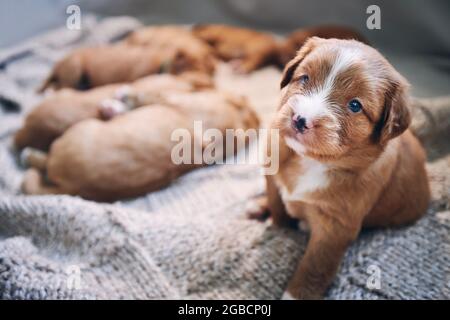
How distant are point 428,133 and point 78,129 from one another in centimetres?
134

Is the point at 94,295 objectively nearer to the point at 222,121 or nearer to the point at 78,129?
the point at 78,129

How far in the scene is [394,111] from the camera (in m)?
1.05

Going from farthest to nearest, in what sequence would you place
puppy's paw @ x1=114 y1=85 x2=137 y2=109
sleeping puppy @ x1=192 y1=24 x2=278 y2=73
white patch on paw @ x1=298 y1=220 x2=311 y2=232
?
sleeping puppy @ x1=192 y1=24 x2=278 y2=73
puppy's paw @ x1=114 y1=85 x2=137 y2=109
white patch on paw @ x1=298 y1=220 x2=311 y2=232

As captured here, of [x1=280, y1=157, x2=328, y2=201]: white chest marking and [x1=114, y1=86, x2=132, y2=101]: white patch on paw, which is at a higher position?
[x1=114, y1=86, x2=132, y2=101]: white patch on paw

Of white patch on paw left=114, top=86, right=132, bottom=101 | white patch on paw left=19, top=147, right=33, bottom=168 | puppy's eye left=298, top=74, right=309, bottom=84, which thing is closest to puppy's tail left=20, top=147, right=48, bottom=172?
white patch on paw left=19, top=147, right=33, bottom=168

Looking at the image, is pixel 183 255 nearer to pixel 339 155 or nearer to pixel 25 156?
pixel 339 155

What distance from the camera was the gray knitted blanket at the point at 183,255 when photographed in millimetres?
1325

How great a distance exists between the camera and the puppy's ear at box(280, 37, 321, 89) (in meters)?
1.11

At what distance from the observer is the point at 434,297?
49.0 inches

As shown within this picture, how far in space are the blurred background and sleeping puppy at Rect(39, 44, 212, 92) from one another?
37 centimetres

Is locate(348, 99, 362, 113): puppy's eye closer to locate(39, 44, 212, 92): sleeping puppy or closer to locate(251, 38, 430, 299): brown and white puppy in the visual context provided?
locate(251, 38, 430, 299): brown and white puppy
